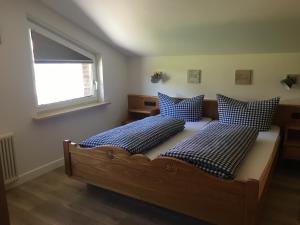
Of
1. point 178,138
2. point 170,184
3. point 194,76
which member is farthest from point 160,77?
point 170,184

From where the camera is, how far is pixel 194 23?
2674 millimetres

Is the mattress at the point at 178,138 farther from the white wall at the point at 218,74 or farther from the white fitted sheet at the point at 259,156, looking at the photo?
the white fitted sheet at the point at 259,156

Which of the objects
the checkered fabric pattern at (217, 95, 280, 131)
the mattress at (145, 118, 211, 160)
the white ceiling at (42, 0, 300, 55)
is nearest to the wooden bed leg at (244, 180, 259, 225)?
the mattress at (145, 118, 211, 160)

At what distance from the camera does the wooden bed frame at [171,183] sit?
1659mm

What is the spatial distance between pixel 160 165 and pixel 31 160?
1.55 meters

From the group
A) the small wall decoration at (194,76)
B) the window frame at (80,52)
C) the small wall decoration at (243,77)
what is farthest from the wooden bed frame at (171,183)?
the small wall decoration at (194,76)

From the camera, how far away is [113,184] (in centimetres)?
222

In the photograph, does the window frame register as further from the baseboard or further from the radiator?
the baseboard

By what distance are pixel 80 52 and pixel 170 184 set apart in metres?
2.16

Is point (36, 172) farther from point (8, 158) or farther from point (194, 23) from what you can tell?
point (194, 23)

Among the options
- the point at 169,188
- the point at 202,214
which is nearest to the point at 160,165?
the point at 169,188

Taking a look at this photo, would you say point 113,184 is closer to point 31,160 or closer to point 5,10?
point 31,160

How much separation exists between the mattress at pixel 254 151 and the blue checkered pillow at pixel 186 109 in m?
0.13

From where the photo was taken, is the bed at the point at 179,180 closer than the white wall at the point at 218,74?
Yes
